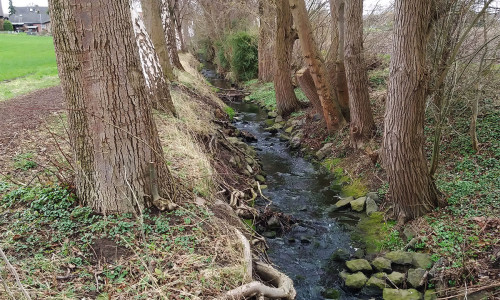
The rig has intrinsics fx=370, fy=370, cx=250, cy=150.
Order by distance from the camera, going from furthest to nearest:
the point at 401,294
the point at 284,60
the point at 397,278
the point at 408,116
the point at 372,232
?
the point at 284,60, the point at 372,232, the point at 408,116, the point at 397,278, the point at 401,294

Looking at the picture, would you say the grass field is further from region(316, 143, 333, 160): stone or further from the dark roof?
the dark roof

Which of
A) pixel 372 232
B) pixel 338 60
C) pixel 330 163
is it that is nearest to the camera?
pixel 372 232

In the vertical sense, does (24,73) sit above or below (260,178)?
above

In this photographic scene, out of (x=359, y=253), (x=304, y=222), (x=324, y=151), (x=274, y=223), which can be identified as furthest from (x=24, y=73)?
(x=359, y=253)

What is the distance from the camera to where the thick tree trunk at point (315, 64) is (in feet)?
30.9

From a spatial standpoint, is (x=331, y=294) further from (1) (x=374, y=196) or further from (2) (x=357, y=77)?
(2) (x=357, y=77)

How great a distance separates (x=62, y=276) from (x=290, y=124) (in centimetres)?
979

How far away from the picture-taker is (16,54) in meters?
23.7

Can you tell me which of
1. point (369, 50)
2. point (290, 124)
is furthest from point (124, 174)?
point (369, 50)

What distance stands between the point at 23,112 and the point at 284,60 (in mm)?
8115

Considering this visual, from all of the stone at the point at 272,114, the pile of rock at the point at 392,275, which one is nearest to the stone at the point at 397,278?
the pile of rock at the point at 392,275

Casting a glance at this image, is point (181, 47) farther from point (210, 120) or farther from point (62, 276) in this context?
point (62, 276)

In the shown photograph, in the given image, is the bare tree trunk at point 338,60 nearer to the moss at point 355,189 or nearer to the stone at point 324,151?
the stone at point 324,151

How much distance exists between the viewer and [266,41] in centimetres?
1766
